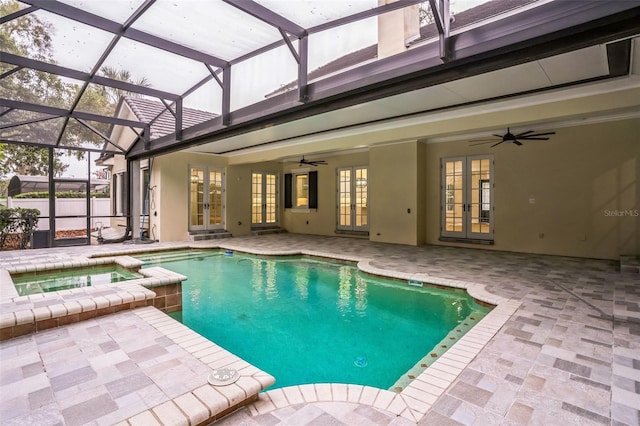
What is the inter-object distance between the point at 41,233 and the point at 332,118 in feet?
25.3

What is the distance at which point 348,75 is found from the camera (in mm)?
3658

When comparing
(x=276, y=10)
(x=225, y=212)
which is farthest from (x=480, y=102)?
(x=225, y=212)

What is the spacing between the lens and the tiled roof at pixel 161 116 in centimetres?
821

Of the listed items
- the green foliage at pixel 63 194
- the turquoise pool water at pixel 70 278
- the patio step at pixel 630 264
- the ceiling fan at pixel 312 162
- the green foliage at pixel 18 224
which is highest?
the ceiling fan at pixel 312 162

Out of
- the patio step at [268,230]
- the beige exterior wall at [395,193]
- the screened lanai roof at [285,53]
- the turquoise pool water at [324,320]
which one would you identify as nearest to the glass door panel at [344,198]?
the beige exterior wall at [395,193]

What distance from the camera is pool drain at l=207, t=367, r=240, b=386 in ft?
6.24

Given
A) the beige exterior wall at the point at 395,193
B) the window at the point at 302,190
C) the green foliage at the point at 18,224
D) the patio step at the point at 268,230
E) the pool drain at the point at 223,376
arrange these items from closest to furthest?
the pool drain at the point at 223,376 < the green foliage at the point at 18,224 < the beige exterior wall at the point at 395,193 < the patio step at the point at 268,230 < the window at the point at 302,190

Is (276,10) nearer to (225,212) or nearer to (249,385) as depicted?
(249,385)

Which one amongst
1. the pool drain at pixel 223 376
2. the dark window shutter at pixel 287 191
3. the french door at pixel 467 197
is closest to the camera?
the pool drain at pixel 223 376

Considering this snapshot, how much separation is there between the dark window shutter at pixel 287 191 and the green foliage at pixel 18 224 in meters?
7.35

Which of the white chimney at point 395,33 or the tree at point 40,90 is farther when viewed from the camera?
the white chimney at point 395,33

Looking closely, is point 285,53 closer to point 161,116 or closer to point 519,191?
point 161,116

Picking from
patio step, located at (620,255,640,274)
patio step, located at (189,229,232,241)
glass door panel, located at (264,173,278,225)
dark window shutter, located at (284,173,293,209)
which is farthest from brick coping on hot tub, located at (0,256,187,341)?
dark window shutter, located at (284,173,293,209)

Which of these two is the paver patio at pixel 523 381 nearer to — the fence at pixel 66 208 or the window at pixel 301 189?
the window at pixel 301 189
